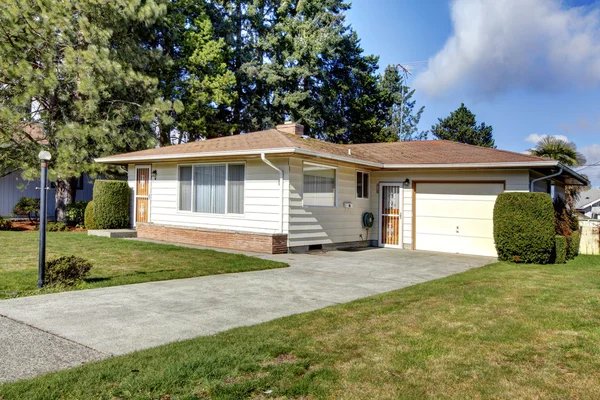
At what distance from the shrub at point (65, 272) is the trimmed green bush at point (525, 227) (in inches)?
363

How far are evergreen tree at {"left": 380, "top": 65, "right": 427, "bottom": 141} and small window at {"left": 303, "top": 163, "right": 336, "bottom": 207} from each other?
1988cm

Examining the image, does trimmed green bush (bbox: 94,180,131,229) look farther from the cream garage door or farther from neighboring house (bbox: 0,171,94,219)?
the cream garage door

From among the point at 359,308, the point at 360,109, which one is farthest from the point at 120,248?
the point at 360,109

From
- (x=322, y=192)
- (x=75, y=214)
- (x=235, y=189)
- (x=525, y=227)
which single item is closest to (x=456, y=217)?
(x=525, y=227)

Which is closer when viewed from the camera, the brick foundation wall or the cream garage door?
the brick foundation wall

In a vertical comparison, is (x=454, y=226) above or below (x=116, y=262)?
above

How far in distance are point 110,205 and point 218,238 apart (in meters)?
5.15

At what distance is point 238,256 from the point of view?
10.8 metres

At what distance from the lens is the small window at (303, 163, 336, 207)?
12.6 metres

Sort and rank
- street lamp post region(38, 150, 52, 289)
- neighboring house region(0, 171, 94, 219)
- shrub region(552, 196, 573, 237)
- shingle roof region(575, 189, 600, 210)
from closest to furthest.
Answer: street lamp post region(38, 150, 52, 289) < shrub region(552, 196, 573, 237) < neighboring house region(0, 171, 94, 219) < shingle roof region(575, 189, 600, 210)

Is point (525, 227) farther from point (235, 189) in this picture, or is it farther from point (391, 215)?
point (235, 189)

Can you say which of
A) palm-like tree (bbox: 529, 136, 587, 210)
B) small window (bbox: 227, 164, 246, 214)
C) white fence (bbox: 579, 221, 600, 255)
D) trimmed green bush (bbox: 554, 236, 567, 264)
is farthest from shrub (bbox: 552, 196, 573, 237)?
small window (bbox: 227, 164, 246, 214)

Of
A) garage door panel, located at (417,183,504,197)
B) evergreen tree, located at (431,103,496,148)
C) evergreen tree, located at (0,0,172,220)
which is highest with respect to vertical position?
evergreen tree, located at (431,103,496,148)

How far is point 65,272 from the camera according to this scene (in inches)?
279
